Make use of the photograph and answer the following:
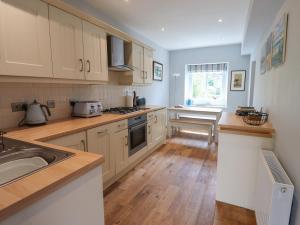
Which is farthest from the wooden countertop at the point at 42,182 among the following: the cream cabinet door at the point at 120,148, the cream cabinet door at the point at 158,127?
the cream cabinet door at the point at 158,127

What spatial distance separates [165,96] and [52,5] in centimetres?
408

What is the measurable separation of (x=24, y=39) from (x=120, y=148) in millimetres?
1606

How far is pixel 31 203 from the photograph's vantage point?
636mm

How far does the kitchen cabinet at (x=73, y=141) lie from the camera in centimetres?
157

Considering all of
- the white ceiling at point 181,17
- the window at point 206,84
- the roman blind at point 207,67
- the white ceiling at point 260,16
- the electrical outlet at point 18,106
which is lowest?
the electrical outlet at point 18,106

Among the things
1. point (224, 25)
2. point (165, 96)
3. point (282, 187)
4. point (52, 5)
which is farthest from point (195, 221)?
point (165, 96)

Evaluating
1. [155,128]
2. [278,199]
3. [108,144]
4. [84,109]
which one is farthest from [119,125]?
[278,199]

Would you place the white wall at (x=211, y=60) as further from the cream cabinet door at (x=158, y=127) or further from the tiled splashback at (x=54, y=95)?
the tiled splashback at (x=54, y=95)

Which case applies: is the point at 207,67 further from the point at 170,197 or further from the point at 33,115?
the point at 33,115

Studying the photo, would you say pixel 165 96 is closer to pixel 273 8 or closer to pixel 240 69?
pixel 240 69

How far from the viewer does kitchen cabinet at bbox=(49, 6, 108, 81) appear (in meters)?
1.83

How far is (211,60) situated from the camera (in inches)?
199

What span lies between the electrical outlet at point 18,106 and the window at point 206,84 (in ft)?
14.6

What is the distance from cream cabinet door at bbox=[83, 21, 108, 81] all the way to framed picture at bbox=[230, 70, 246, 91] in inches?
148
